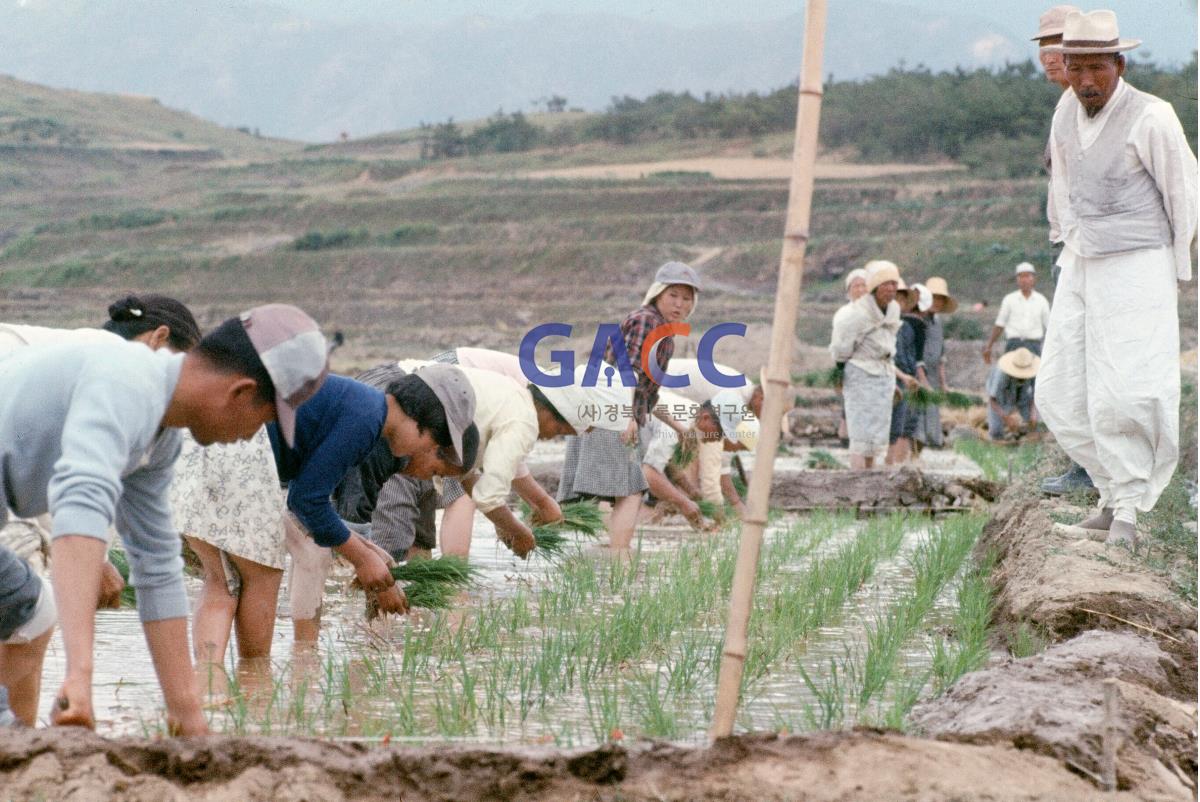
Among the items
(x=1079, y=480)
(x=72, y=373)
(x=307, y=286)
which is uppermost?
(x=72, y=373)

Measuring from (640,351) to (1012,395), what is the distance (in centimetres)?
749

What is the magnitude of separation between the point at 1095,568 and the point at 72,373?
3.33 m

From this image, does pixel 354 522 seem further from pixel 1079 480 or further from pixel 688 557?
pixel 1079 480

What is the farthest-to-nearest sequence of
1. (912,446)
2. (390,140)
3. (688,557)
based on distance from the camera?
(390,140) → (912,446) → (688,557)

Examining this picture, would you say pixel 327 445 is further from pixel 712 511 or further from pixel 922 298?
pixel 922 298

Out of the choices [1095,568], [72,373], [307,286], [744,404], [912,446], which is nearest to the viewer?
[72,373]

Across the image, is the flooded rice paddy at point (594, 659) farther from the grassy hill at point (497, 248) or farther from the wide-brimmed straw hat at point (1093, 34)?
the grassy hill at point (497, 248)

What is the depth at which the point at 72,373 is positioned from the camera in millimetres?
2781

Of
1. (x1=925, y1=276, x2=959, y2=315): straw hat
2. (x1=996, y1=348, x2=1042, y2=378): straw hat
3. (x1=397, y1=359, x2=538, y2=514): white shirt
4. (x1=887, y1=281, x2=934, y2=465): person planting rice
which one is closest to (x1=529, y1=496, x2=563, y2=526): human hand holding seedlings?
(x1=397, y1=359, x2=538, y2=514): white shirt

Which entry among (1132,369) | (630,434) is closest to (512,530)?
(630,434)

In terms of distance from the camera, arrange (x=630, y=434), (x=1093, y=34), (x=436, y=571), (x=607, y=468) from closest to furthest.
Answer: (x=1093, y=34) → (x=436, y=571) → (x=630, y=434) → (x=607, y=468)

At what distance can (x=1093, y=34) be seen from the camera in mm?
5238

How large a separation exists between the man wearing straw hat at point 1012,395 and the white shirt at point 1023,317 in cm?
20

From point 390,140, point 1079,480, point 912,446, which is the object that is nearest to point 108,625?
point 1079,480
